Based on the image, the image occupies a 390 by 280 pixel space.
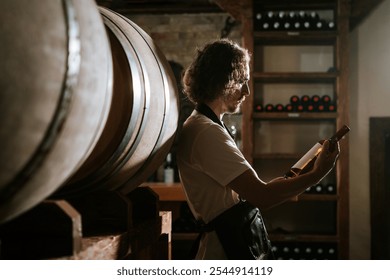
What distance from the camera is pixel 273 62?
5031 mm

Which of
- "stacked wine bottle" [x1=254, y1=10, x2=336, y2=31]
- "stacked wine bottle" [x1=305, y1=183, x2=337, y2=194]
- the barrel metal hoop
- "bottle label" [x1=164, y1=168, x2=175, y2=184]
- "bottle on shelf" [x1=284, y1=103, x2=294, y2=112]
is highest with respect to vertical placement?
"stacked wine bottle" [x1=254, y1=10, x2=336, y2=31]

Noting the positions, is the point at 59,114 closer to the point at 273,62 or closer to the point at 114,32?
the point at 114,32

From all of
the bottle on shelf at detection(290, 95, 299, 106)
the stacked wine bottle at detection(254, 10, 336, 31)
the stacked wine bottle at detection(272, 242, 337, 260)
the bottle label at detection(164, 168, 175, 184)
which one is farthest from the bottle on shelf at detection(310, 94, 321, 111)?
the bottle label at detection(164, 168, 175, 184)

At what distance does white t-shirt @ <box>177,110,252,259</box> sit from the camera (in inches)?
63.7

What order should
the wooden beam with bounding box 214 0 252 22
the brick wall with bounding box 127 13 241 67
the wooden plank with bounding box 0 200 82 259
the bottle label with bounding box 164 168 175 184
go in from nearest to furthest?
the wooden plank with bounding box 0 200 82 259 → the wooden beam with bounding box 214 0 252 22 → the bottle label with bounding box 164 168 175 184 → the brick wall with bounding box 127 13 241 67

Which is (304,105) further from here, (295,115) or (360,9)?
(360,9)

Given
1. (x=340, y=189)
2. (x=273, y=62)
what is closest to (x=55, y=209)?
(x=340, y=189)

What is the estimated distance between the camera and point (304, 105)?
469 cm

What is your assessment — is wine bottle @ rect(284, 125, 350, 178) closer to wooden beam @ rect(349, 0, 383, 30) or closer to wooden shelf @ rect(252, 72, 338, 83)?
wooden shelf @ rect(252, 72, 338, 83)

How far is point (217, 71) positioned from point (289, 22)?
302 centimetres

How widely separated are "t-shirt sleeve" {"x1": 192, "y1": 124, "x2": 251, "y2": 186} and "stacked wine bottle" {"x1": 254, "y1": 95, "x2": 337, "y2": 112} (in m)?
3.10

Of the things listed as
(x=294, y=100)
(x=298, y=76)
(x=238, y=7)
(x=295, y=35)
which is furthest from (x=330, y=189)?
(x=238, y=7)

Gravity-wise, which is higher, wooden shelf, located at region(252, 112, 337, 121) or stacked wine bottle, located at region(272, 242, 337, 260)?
wooden shelf, located at region(252, 112, 337, 121)
